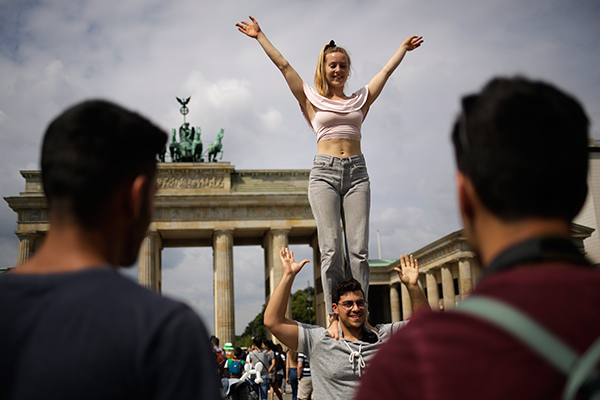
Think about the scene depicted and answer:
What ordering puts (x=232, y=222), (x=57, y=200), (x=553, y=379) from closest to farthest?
(x=553, y=379) → (x=57, y=200) → (x=232, y=222)

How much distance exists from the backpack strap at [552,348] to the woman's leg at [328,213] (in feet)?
15.7

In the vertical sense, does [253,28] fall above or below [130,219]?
above

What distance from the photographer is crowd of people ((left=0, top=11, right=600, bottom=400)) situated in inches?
51.0

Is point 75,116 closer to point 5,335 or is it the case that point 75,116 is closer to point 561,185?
point 5,335

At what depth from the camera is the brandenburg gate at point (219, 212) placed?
49.3 m

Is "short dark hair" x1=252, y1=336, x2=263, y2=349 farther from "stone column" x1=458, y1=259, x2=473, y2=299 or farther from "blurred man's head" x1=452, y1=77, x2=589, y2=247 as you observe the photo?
"stone column" x1=458, y1=259, x2=473, y2=299

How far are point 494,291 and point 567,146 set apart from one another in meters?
0.47

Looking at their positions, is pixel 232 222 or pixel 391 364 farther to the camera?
pixel 232 222

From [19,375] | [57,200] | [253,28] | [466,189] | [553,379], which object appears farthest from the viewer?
[253,28]

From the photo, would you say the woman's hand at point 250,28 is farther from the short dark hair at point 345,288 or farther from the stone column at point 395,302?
the stone column at point 395,302

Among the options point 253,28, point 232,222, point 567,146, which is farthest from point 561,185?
point 232,222

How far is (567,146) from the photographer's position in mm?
1529

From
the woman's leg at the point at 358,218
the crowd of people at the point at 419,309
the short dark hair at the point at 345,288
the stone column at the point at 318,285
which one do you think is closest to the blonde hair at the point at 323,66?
the woman's leg at the point at 358,218

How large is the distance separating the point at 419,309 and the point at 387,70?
5.43 m
